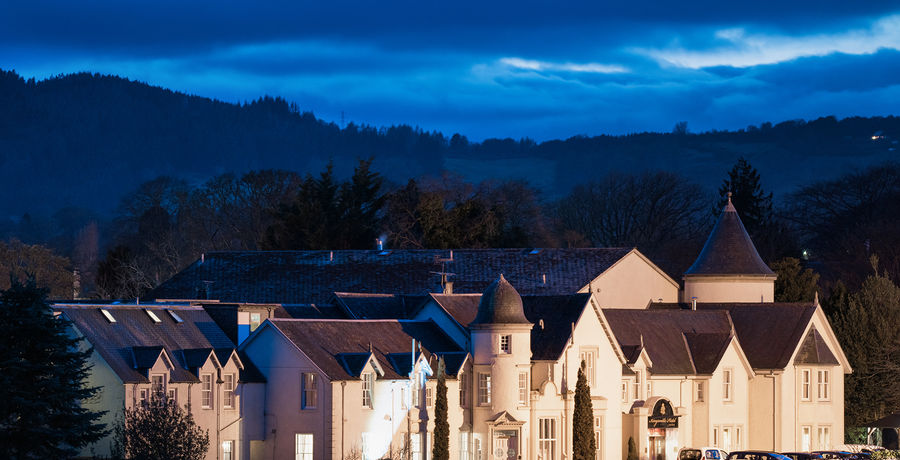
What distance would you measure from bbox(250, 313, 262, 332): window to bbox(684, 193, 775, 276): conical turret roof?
24.2 m

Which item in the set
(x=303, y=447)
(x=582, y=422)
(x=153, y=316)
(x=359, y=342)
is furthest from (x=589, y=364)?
(x=153, y=316)

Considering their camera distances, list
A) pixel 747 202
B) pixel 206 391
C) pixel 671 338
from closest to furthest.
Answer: pixel 206 391 → pixel 671 338 → pixel 747 202

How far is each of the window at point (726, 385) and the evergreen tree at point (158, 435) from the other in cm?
2593

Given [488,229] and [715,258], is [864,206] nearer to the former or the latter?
[488,229]

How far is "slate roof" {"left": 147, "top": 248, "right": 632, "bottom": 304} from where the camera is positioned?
3046 inches

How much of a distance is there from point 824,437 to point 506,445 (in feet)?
61.4

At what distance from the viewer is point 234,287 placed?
8025 cm

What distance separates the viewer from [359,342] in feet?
193

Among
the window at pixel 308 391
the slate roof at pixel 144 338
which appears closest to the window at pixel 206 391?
the slate roof at pixel 144 338

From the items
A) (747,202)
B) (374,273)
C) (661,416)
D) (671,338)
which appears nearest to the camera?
(661,416)

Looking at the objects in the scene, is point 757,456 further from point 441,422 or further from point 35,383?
point 35,383

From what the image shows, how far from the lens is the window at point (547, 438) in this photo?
59906mm

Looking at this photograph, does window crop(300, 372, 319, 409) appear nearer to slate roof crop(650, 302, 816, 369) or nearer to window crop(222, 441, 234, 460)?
window crop(222, 441, 234, 460)

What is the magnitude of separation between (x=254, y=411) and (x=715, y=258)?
94.6ft
